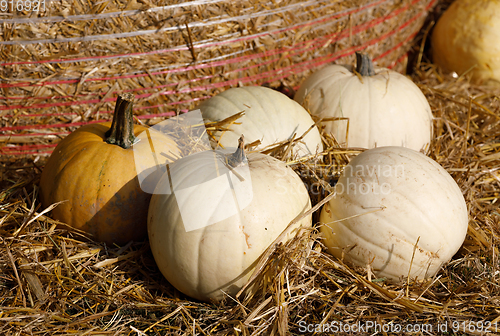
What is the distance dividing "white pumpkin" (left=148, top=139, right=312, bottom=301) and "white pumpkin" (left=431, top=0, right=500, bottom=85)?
9.11 feet

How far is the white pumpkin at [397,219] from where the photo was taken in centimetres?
181

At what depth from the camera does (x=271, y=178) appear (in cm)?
182

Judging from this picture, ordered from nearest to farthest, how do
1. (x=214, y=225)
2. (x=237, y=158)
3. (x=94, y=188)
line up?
(x=214, y=225) → (x=237, y=158) → (x=94, y=188)

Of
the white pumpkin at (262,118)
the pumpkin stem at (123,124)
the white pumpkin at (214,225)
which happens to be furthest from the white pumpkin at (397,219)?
the pumpkin stem at (123,124)

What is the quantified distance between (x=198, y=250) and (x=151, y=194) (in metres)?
0.53

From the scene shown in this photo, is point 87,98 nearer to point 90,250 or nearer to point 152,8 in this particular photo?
point 152,8

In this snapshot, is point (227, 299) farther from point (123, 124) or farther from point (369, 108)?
point (369, 108)

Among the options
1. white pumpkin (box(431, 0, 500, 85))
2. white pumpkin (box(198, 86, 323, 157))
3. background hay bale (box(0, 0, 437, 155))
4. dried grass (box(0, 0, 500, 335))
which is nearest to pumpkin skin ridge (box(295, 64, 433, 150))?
white pumpkin (box(198, 86, 323, 157))

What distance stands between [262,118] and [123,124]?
2.40ft

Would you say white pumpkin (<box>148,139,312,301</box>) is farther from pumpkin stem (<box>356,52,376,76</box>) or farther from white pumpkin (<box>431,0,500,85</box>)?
white pumpkin (<box>431,0,500,85</box>)

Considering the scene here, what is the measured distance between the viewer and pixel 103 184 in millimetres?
2004

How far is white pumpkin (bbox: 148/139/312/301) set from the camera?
5.54 ft

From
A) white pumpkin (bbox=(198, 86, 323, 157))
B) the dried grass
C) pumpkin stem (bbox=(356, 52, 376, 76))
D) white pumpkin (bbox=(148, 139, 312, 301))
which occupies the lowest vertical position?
the dried grass

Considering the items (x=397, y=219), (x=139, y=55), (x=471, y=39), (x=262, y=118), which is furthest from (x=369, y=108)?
(x=471, y=39)
